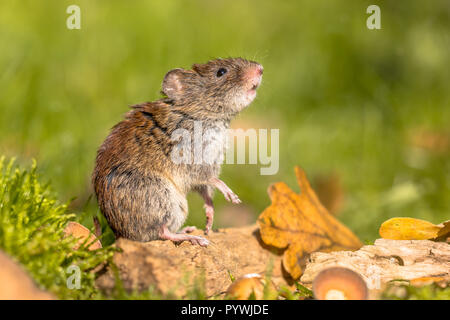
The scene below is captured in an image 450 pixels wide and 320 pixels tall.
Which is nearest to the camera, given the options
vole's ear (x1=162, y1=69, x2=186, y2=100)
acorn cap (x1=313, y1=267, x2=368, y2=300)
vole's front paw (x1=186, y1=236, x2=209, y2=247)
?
acorn cap (x1=313, y1=267, x2=368, y2=300)

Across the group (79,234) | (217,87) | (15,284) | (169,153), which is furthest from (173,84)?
(15,284)

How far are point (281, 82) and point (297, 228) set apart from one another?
4237mm

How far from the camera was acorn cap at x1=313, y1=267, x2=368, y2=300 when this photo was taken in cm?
276

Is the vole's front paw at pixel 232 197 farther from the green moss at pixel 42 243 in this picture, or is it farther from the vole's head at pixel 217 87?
the green moss at pixel 42 243

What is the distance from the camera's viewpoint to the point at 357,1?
8.74 metres

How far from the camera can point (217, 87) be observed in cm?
398

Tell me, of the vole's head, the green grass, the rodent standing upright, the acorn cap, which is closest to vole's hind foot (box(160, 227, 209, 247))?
the rodent standing upright

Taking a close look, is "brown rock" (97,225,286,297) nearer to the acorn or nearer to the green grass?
the acorn

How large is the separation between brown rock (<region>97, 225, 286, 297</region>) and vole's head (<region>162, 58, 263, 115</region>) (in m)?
0.91

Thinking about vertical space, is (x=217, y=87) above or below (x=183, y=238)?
above

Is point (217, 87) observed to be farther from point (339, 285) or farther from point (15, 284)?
point (15, 284)

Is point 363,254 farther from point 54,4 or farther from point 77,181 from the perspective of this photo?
point 54,4

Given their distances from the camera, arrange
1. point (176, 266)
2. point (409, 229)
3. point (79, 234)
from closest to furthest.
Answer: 1. point (176, 266)
2. point (79, 234)
3. point (409, 229)

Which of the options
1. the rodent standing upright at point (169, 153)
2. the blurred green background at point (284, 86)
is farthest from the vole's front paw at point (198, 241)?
the blurred green background at point (284, 86)
